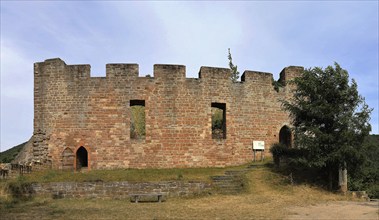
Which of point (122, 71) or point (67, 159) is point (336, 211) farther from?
point (67, 159)

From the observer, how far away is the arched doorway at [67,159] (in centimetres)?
1880

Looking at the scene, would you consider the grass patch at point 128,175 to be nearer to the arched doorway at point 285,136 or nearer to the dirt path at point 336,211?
the dirt path at point 336,211

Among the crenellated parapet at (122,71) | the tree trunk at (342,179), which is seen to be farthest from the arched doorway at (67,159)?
the tree trunk at (342,179)

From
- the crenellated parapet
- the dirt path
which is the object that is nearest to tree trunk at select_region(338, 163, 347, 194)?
the dirt path

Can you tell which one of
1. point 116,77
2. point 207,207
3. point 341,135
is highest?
point 116,77

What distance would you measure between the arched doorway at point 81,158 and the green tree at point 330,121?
10333 mm

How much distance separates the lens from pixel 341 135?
50.0 ft

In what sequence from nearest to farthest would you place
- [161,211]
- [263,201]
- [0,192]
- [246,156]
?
1. [161,211]
2. [263,201]
3. [0,192]
4. [246,156]

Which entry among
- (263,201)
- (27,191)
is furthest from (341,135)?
(27,191)

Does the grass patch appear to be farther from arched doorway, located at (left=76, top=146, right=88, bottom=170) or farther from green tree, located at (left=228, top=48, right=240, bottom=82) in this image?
green tree, located at (left=228, top=48, right=240, bottom=82)

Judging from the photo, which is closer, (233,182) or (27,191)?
(27,191)

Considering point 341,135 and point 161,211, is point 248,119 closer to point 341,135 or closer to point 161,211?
point 341,135

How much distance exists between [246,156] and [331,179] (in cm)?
503

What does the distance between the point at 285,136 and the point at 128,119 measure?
9146mm
